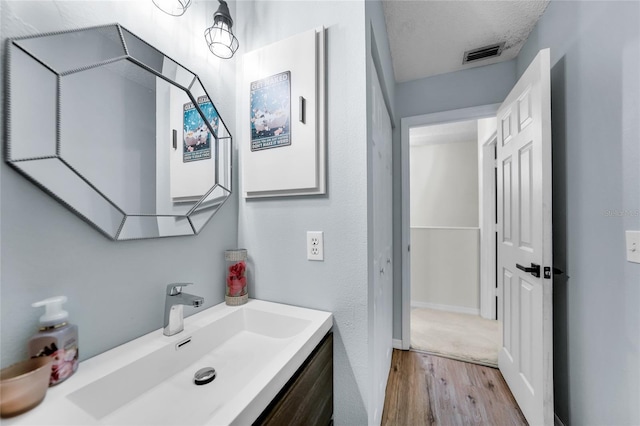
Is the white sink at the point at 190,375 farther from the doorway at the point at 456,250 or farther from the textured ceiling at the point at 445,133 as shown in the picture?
the textured ceiling at the point at 445,133

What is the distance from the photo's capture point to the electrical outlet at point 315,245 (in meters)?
1.05

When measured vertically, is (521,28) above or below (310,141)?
above

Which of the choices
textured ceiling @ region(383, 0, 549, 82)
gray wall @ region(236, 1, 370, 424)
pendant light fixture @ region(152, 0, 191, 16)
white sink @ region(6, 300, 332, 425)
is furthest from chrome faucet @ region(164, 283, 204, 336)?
textured ceiling @ region(383, 0, 549, 82)

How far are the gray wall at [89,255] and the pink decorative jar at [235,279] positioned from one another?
0.08 metres

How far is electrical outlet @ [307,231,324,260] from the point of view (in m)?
1.05

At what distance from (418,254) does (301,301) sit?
260 cm

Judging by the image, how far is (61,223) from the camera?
65 cm

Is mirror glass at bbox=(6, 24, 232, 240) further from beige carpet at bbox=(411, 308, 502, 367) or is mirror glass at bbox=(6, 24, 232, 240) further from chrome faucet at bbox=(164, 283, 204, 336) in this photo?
beige carpet at bbox=(411, 308, 502, 367)

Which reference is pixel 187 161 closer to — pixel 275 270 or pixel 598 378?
pixel 275 270

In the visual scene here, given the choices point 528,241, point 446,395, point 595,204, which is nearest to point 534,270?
point 528,241

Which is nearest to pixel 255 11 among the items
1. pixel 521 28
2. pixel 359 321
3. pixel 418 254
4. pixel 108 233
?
pixel 108 233

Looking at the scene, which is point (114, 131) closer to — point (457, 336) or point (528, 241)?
point (528, 241)

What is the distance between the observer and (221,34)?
42.0 inches

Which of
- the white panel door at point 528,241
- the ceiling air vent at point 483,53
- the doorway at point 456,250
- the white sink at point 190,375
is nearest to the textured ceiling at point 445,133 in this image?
the doorway at point 456,250
